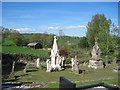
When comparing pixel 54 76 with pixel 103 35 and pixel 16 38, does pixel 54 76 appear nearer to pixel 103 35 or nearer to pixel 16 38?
pixel 103 35

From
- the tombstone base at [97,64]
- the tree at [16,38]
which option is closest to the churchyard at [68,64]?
the tombstone base at [97,64]

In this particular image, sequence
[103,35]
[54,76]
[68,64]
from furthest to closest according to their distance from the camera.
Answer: [103,35] < [68,64] < [54,76]

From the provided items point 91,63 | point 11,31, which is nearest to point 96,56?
point 91,63

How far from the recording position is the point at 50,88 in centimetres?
849

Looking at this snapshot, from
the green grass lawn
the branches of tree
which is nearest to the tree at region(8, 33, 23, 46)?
the branches of tree

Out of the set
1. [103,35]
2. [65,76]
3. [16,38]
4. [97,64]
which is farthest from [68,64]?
[16,38]

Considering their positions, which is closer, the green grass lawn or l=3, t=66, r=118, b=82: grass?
the green grass lawn

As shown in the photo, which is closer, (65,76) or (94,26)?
(65,76)

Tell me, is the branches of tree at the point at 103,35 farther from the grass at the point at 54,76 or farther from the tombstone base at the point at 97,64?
the grass at the point at 54,76

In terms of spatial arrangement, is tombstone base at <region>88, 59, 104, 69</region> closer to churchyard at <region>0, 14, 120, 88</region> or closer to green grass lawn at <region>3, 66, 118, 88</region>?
churchyard at <region>0, 14, 120, 88</region>

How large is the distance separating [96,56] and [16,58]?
13.6 metres

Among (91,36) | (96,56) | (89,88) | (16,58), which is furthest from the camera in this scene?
(91,36)

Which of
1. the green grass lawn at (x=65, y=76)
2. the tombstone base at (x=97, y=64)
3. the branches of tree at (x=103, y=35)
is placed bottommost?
the green grass lawn at (x=65, y=76)

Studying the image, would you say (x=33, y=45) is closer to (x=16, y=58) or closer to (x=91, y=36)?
(x=91, y=36)
